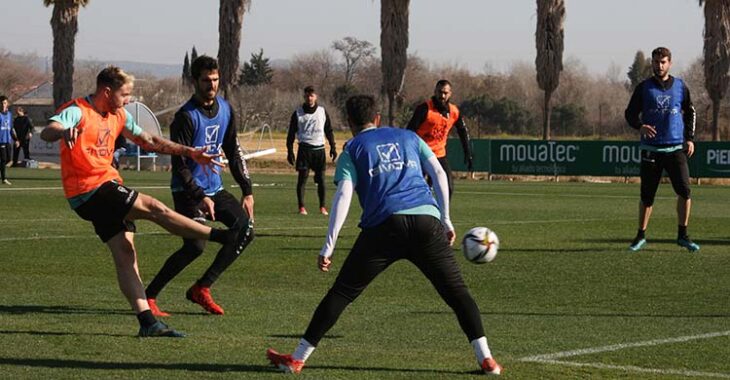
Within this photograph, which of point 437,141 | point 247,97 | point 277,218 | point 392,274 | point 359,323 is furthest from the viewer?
point 247,97

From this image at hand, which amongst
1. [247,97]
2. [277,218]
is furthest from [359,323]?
[247,97]

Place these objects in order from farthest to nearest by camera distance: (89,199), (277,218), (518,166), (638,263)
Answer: (518,166)
(277,218)
(638,263)
(89,199)

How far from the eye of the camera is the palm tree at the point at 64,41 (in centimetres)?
5262

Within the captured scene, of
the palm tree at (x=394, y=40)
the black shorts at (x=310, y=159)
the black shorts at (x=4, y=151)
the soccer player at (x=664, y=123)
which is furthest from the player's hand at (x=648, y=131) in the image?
the palm tree at (x=394, y=40)

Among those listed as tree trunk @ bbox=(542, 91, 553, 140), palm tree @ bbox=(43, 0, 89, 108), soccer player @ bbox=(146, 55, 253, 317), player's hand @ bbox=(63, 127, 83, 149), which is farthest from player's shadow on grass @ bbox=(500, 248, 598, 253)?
palm tree @ bbox=(43, 0, 89, 108)

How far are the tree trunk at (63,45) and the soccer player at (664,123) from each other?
130ft

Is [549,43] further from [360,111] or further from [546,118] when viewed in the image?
[360,111]

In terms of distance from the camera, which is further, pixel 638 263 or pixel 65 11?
pixel 65 11

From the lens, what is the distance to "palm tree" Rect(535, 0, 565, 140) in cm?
4706

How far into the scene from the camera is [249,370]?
8.27 m

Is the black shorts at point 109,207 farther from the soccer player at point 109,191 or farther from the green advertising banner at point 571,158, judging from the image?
the green advertising banner at point 571,158

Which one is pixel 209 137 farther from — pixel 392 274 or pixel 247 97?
pixel 247 97

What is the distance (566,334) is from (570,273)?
4076 mm

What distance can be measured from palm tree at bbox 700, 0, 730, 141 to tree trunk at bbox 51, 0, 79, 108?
23247 millimetres
